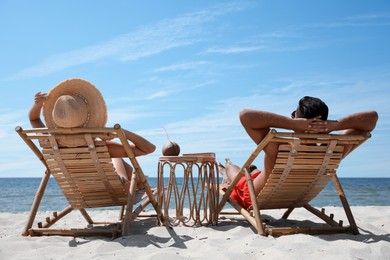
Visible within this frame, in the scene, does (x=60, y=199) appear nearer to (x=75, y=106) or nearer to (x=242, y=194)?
(x=242, y=194)

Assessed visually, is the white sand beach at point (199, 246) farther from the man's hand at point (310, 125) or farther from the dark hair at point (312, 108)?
the dark hair at point (312, 108)

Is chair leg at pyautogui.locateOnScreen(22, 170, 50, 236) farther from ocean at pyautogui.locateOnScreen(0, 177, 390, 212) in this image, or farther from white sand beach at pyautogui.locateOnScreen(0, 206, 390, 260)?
ocean at pyautogui.locateOnScreen(0, 177, 390, 212)

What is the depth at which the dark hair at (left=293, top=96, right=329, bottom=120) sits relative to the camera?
3.63 metres

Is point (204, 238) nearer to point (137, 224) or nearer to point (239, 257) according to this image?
point (239, 257)

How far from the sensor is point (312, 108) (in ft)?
11.9

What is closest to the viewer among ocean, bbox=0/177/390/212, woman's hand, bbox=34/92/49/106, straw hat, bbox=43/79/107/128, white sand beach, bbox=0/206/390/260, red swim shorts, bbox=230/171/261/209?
white sand beach, bbox=0/206/390/260

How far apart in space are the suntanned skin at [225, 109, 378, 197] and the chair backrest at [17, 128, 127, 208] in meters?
1.19

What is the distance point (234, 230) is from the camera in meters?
4.01

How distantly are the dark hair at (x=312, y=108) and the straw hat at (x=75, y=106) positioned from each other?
1.83 m

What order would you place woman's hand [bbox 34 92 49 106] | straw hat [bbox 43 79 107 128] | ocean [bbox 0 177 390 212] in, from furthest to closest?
ocean [bbox 0 177 390 212] < woman's hand [bbox 34 92 49 106] < straw hat [bbox 43 79 107 128]

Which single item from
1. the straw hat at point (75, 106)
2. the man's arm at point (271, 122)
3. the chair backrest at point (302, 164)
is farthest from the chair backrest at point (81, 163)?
the chair backrest at point (302, 164)

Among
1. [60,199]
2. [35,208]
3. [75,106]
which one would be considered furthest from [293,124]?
[60,199]

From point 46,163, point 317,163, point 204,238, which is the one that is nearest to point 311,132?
point 317,163

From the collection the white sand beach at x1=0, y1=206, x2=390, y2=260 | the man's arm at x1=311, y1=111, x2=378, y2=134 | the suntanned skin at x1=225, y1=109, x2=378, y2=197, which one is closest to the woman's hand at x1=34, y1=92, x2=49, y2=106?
the white sand beach at x1=0, y1=206, x2=390, y2=260
